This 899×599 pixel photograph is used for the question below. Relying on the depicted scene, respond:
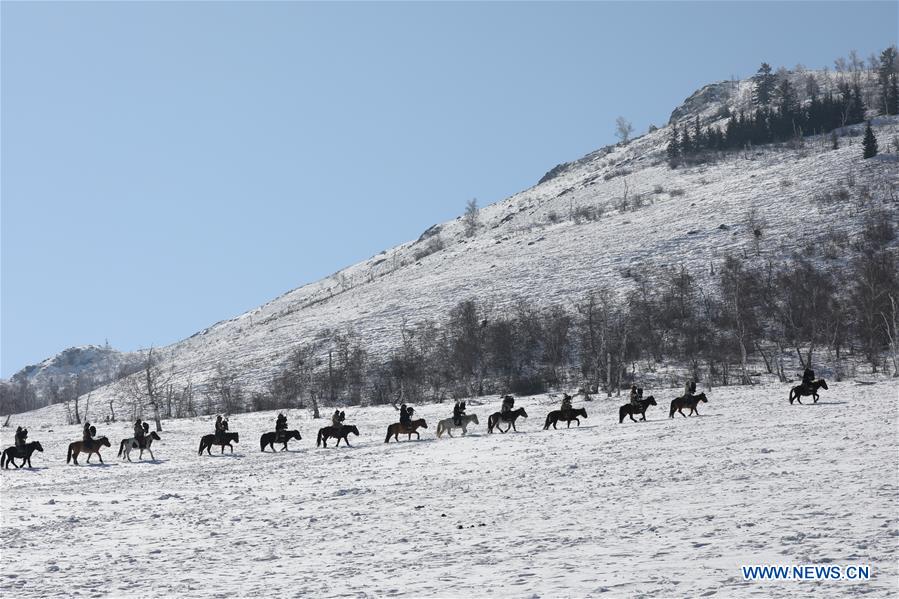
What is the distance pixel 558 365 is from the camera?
8606cm

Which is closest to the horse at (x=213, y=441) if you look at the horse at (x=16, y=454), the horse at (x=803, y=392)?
the horse at (x=16, y=454)

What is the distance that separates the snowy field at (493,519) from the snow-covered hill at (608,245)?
2795 inches

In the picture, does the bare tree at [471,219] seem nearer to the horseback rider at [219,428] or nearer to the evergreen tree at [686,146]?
the evergreen tree at [686,146]

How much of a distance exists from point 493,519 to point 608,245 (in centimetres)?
10445

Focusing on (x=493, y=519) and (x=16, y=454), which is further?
(x=16, y=454)

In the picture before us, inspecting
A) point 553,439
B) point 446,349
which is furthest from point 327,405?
point 553,439

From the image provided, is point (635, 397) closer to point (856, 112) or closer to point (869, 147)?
point (869, 147)

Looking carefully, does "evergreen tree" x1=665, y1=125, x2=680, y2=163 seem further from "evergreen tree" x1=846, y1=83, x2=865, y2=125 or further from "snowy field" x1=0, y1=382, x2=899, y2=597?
"snowy field" x1=0, y1=382, x2=899, y2=597

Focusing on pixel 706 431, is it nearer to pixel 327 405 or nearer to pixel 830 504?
pixel 830 504

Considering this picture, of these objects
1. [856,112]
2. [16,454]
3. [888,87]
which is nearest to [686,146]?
[856,112]

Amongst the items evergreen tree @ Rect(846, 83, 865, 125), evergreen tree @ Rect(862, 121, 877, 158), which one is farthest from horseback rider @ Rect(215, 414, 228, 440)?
evergreen tree @ Rect(846, 83, 865, 125)

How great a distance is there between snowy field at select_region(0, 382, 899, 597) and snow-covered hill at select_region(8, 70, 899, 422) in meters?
71.0

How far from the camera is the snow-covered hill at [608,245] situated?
345 ft

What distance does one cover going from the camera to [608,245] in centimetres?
11812
